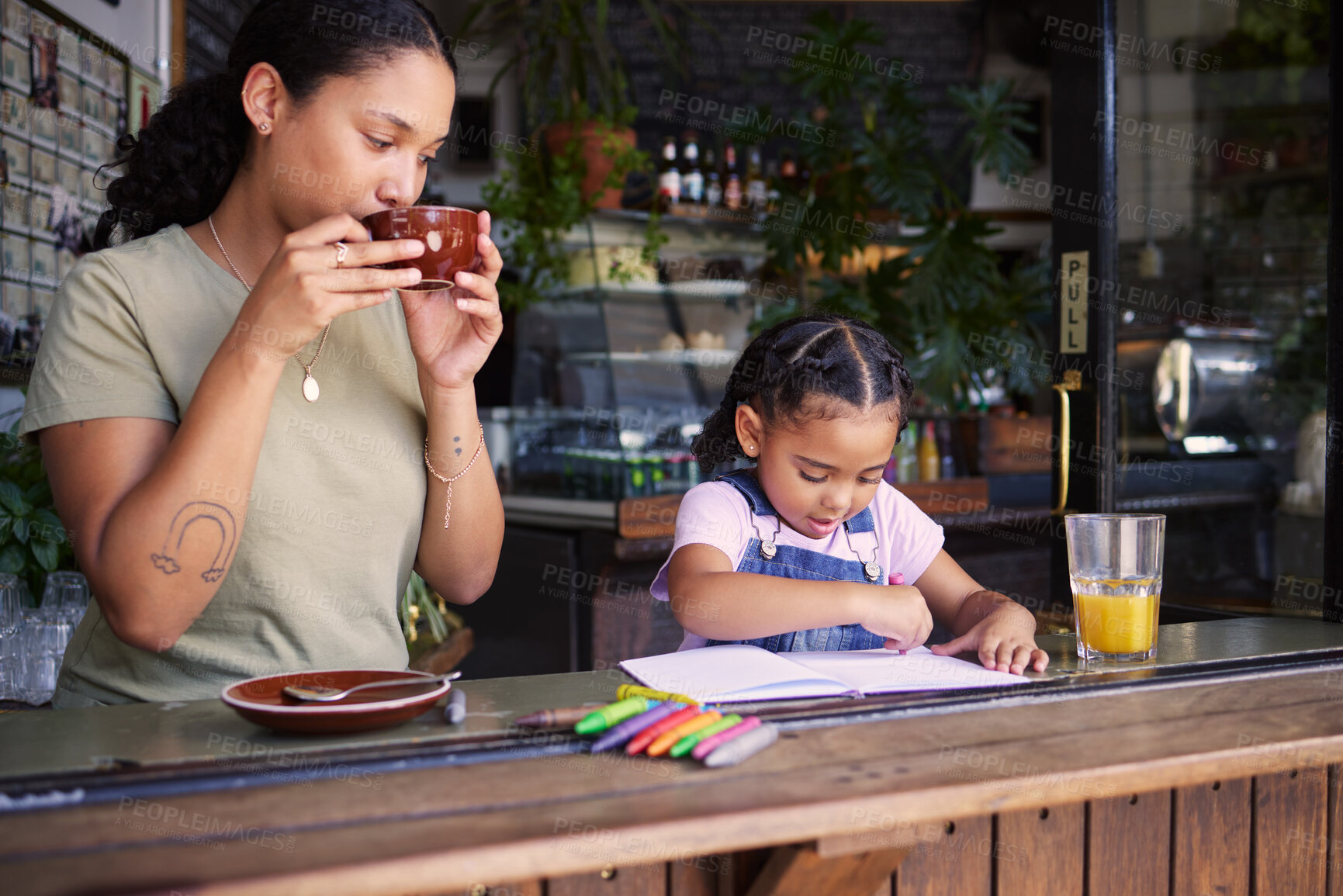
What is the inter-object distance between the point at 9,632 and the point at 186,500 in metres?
1.16

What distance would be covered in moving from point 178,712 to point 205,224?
0.64 meters

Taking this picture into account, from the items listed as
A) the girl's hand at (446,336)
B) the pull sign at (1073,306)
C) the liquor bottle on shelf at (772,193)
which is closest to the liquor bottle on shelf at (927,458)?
the liquor bottle on shelf at (772,193)

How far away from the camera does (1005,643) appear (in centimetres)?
133

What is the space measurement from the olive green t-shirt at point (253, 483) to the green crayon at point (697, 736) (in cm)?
56

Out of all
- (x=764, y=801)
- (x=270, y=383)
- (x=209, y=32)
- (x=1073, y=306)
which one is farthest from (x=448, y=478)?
(x=209, y=32)

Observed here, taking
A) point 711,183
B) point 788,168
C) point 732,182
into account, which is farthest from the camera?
point 788,168

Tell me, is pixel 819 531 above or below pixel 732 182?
below

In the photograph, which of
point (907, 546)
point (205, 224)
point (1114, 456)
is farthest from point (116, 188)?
A: point (1114, 456)

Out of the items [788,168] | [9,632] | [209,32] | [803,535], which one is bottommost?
[9,632]

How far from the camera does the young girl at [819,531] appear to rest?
54.4 inches

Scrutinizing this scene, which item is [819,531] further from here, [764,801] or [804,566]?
[764,801]

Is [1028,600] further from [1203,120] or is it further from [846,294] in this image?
[1203,120]

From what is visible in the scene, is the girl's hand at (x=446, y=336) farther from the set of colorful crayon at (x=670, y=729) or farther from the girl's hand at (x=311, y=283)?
the set of colorful crayon at (x=670, y=729)

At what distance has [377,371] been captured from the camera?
140 centimetres
